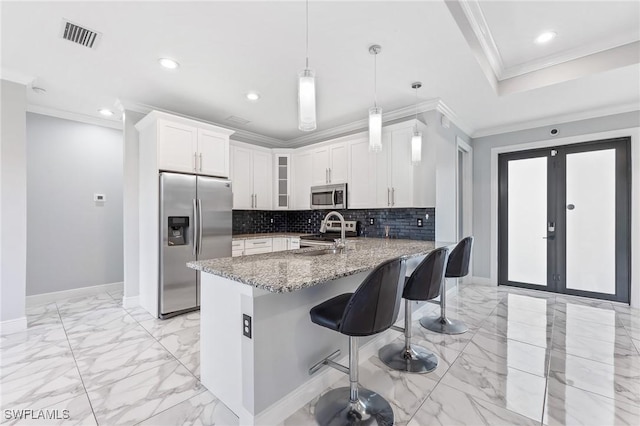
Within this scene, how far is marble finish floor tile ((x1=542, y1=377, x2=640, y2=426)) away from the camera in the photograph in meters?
1.63

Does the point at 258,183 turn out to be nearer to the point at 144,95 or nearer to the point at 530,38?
the point at 144,95

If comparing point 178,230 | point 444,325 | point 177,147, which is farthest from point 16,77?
point 444,325

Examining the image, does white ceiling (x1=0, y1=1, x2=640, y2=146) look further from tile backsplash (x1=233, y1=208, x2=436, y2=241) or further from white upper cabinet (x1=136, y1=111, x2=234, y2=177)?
tile backsplash (x1=233, y1=208, x2=436, y2=241)

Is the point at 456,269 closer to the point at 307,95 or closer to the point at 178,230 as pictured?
the point at 307,95

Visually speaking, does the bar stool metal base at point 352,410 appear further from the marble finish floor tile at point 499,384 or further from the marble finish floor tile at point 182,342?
the marble finish floor tile at point 182,342

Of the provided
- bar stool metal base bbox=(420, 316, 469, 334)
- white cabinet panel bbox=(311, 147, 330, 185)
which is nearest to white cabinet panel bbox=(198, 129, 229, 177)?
white cabinet panel bbox=(311, 147, 330, 185)

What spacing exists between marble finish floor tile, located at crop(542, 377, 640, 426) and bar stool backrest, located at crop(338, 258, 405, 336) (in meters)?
1.20

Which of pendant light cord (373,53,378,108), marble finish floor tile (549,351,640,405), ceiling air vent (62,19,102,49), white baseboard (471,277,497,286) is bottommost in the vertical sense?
marble finish floor tile (549,351,640,405)

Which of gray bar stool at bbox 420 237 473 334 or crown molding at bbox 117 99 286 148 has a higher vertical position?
crown molding at bbox 117 99 286 148

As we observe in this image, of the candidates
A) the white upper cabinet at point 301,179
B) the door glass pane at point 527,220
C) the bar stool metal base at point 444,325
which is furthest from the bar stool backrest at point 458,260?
the white upper cabinet at point 301,179

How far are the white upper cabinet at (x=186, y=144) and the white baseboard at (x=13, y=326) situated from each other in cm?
210

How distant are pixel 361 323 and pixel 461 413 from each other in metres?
0.95

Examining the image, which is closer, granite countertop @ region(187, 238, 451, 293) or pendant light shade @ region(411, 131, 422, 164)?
granite countertop @ region(187, 238, 451, 293)

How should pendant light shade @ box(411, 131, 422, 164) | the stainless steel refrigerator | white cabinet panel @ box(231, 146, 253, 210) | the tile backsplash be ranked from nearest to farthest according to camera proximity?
pendant light shade @ box(411, 131, 422, 164)
the stainless steel refrigerator
the tile backsplash
white cabinet panel @ box(231, 146, 253, 210)
